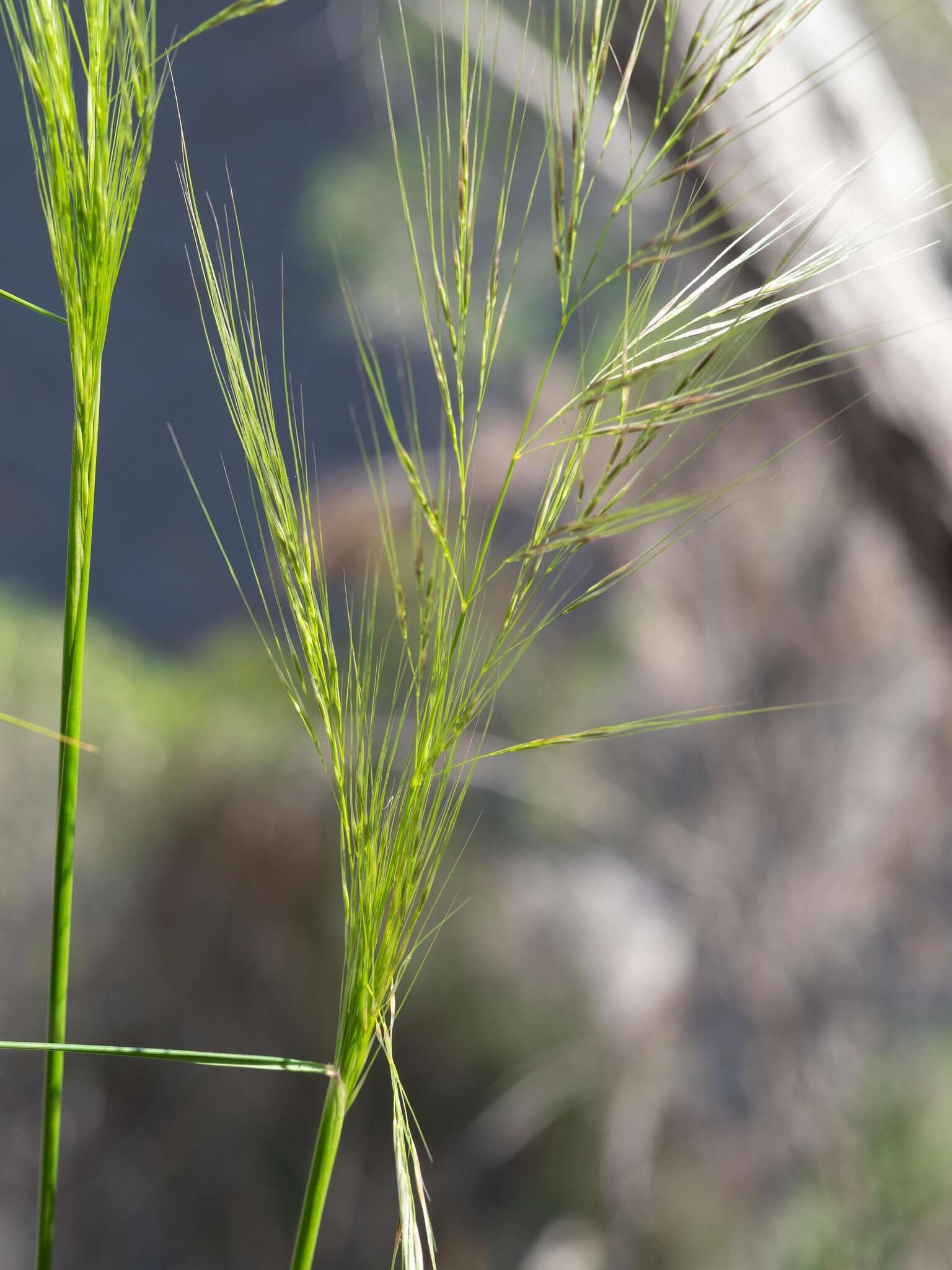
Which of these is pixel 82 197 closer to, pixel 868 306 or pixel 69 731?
pixel 69 731

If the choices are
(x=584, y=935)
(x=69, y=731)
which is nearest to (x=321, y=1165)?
(x=69, y=731)

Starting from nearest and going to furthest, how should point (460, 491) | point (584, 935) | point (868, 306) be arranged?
point (460, 491), point (868, 306), point (584, 935)

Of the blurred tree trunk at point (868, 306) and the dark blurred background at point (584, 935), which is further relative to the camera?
the dark blurred background at point (584, 935)

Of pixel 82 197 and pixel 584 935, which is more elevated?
pixel 82 197

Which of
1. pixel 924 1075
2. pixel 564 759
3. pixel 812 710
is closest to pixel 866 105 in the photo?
pixel 812 710

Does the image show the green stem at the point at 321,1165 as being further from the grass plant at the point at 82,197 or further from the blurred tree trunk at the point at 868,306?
the blurred tree trunk at the point at 868,306

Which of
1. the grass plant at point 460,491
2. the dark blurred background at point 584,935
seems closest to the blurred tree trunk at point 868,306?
the dark blurred background at point 584,935

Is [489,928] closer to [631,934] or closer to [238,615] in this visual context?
[631,934]
